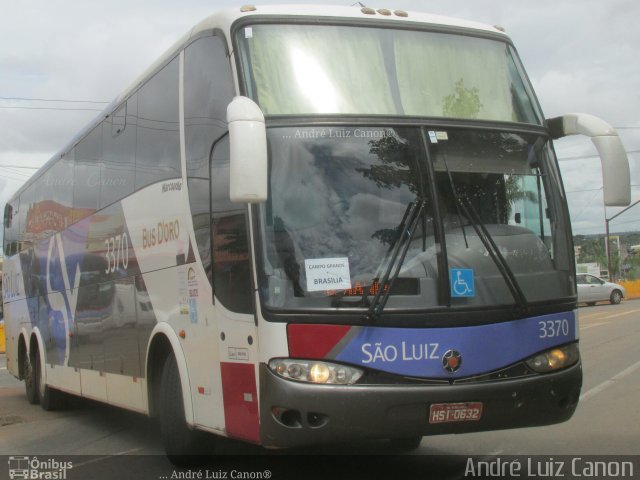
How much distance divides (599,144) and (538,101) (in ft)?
2.38

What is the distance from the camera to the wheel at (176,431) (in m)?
6.96

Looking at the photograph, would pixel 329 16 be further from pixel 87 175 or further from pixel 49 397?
pixel 49 397

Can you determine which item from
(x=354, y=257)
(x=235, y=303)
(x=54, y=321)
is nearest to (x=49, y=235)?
(x=54, y=321)

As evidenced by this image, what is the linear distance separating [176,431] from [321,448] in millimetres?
1511

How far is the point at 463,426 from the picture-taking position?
546cm

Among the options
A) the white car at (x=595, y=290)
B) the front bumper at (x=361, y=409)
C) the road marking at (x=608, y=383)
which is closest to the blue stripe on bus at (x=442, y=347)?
the front bumper at (x=361, y=409)

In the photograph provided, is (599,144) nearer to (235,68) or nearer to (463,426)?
(463,426)

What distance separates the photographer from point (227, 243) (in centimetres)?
595

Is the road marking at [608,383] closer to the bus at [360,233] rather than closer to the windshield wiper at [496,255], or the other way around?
the bus at [360,233]

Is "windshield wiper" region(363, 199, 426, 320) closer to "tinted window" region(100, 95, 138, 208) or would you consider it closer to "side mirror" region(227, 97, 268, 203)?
"side mirror" region(227, 97, 268, 203)

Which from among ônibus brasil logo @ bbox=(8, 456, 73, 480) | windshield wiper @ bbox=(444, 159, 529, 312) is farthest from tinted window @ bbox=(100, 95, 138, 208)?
windshield wiper @ bbox=(444, 159, 529, 312)

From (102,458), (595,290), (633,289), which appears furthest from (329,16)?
(633,289)

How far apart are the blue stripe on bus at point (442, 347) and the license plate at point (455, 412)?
20cm

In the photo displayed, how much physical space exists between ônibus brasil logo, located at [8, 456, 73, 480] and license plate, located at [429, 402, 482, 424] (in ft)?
12.0
